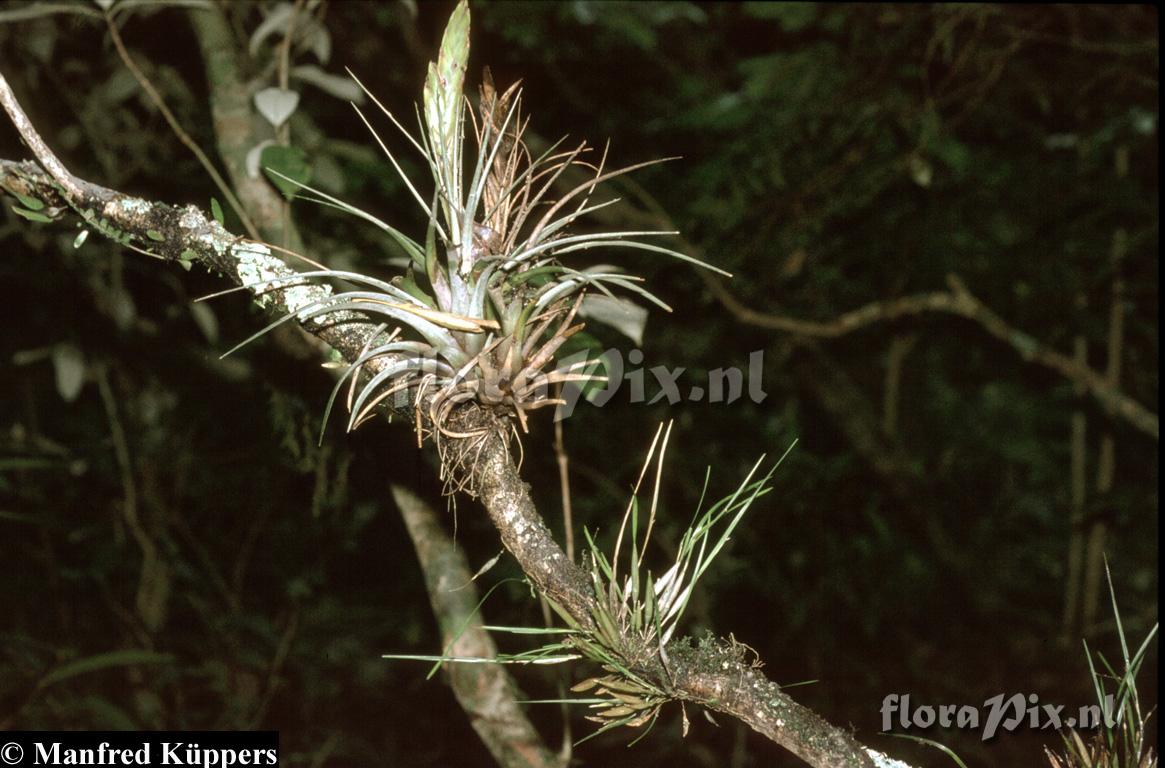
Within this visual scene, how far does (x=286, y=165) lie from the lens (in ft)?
3.75

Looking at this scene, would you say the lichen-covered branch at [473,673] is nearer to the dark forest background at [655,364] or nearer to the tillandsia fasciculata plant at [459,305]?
the dark forest background at [655,364]

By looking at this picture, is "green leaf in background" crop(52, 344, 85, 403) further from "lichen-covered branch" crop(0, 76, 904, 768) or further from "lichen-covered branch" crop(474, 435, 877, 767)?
"lichen-covered branch" crop(474, 435, 877, 767)

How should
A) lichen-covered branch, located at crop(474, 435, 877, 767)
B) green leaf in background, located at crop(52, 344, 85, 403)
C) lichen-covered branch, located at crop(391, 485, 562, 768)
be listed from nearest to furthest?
lichen-covered branch, located at crop(474, 435, 877, 767)
lichen-covered branch, located at crop(391, 485, 562, 768)
green leaf in background, located at crop(52, 344, 85, 403)

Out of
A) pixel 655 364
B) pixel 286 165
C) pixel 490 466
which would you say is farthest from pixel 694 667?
pixel 655 364

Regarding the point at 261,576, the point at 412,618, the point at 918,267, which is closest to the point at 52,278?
the point at 261,576

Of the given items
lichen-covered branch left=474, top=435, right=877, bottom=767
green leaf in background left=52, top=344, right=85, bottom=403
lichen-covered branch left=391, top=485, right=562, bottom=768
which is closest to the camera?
lichen-covered branch left=474, top=435, right=877, bottom=767

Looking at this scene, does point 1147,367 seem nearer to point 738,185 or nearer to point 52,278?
point 738,185

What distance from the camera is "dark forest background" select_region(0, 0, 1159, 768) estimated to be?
2033 millimetres

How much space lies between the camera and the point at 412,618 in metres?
2.77

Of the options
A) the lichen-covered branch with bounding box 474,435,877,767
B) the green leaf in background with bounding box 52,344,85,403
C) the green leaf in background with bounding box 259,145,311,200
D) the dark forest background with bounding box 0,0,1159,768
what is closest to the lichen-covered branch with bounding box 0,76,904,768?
the lichen-covered branch with bounding box 474,435,877,767

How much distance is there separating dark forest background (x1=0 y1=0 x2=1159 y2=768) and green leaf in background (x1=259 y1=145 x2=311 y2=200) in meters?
0.30

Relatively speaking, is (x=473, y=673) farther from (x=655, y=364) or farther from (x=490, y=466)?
(x=655, y=364)

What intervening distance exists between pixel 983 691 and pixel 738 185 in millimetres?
1681

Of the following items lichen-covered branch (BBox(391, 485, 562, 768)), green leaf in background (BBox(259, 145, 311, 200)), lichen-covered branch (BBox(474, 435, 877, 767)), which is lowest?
lichen-covered branch (BBox(391, 485, 562, 768))
